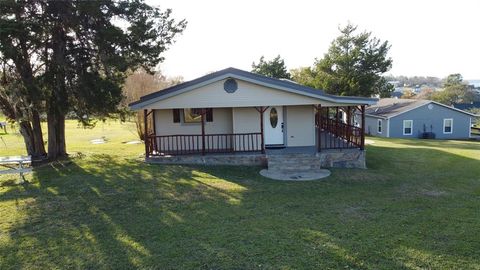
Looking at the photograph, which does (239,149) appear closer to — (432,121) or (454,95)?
(432,121)

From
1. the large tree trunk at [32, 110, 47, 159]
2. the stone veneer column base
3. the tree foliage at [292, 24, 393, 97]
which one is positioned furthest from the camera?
the tree foliage at [292, 24, 393, 97]

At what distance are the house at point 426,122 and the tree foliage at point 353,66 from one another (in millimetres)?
3595

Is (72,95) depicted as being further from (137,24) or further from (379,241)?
(379,241)

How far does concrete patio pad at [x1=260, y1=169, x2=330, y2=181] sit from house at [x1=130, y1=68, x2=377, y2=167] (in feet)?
2.87

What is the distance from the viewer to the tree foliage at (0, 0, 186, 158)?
500 inches

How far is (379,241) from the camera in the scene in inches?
286

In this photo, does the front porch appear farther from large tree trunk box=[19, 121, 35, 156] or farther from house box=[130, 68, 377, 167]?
large tree trunk box=[19, 121, 35, 156]

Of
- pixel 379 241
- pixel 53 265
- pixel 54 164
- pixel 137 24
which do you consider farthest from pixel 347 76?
pixel 53 265

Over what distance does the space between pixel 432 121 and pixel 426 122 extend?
0.63 metres

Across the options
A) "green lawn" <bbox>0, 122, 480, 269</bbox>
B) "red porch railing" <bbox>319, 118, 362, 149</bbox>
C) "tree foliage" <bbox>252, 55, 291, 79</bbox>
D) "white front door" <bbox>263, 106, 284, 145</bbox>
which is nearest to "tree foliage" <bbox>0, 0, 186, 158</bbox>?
"green lawn" <bbox>0, 122, 480, 269</bbox>

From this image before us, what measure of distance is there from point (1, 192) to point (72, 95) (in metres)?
4.32

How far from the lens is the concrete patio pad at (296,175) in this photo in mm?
12836

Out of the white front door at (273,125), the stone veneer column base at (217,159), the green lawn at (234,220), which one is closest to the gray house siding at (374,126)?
the white front door at (273,125)

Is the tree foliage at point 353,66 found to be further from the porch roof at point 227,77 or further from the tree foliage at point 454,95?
the tree foliage at point 454,95
